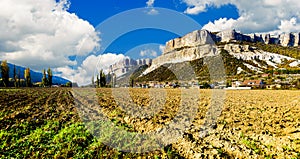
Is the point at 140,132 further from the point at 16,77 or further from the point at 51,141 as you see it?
the point at 16,77

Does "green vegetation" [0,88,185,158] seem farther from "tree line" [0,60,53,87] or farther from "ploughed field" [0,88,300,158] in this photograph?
"tree line" [0,60,53,87]

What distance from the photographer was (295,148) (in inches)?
336

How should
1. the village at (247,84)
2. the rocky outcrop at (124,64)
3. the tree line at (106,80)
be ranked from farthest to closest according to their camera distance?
1. the village at (247,84)
2. the tree line at (106,80)
3. the rocky outcrop at (124,64)

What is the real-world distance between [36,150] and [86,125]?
350cm

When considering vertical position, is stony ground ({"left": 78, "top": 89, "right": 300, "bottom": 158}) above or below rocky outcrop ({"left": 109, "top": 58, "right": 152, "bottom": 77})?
below

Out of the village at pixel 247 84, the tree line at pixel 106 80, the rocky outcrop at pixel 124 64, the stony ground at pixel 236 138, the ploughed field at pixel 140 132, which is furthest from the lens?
the village at pixel 247 84

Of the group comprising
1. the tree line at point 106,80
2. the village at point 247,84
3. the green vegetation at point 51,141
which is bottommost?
the green vegetation at point 51,141

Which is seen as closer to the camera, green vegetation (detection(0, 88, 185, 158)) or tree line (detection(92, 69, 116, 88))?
green vegetation (detection(0, 88, 185, 158))

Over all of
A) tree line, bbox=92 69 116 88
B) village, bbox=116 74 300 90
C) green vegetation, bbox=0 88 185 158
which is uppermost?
tree line, bbox=92 69 116 88

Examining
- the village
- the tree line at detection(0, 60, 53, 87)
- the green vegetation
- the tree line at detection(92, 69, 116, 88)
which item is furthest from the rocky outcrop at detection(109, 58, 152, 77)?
the tree line at detection(0, 60, 53, 87)

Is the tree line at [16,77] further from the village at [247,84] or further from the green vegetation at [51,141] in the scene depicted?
the green vegetation at [51,141]

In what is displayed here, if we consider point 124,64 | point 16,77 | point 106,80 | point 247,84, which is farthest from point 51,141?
point 247,84

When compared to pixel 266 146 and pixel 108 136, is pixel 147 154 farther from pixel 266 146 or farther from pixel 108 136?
pixel 266 146

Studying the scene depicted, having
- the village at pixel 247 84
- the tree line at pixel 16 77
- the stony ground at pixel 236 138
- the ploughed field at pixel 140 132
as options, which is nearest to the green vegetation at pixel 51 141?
the ploughed field at pixel 140 132
